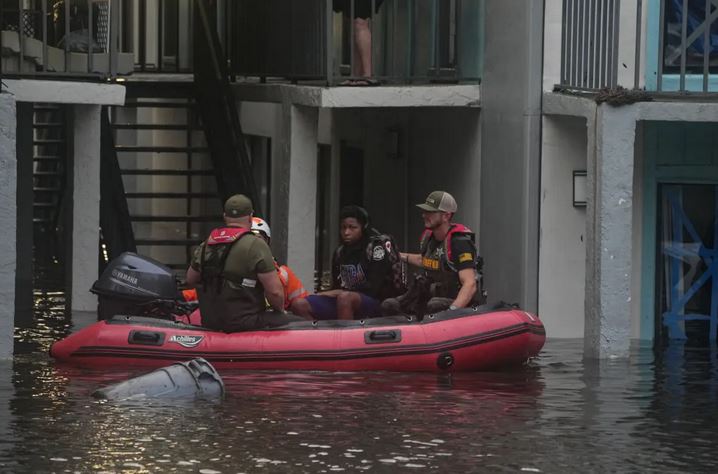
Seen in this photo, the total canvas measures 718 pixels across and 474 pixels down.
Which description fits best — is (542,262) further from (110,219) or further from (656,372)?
(110,219)

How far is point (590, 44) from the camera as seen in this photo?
16.0 m

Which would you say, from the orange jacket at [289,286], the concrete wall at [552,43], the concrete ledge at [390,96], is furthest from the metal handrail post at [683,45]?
the orange jacket at [289,286]

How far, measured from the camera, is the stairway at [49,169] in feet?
83.7

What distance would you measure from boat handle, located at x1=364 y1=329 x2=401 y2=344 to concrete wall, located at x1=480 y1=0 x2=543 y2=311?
2.62m

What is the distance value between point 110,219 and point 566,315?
17.4ft

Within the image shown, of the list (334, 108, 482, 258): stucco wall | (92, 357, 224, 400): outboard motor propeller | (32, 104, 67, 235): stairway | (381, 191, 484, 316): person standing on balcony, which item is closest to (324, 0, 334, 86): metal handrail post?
(334, 108, 482, 258): stucco wall

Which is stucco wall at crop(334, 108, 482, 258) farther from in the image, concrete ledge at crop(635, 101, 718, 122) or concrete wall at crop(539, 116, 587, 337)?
concrete ledge at crop(635, 101, 718, 122)

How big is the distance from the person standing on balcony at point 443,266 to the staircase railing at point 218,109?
602cm

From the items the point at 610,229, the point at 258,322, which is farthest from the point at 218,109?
the point at 258,322

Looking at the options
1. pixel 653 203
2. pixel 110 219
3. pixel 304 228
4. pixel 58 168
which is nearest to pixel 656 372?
pixel 653 203

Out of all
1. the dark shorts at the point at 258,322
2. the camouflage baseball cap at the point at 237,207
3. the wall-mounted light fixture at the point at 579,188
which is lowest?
the dark shorts at the point at 258,322

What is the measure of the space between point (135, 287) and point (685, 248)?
507 centimetres

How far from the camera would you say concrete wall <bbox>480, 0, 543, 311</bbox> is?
16688mm

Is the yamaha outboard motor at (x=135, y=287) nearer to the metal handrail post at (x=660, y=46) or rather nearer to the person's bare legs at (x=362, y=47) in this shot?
the person's bare legs at (x=362, y=47)
